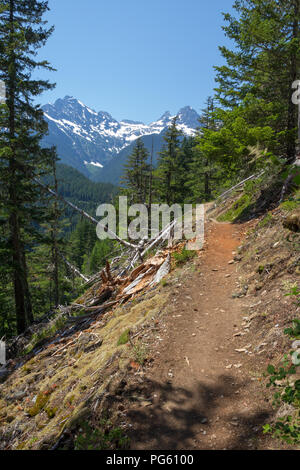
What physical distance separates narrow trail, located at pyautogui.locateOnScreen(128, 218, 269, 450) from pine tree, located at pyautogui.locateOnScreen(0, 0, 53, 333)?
32.2 ft

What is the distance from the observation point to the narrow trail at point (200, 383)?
3373 millimetres

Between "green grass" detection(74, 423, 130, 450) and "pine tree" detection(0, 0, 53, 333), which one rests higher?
"pine tree" detection(0, 0, 53, 333)

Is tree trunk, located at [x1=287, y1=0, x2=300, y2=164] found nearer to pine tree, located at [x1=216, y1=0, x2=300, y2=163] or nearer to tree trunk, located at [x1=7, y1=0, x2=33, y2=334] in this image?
pine tree, located at [x1=216, y1=0, x2=300, y2=163]

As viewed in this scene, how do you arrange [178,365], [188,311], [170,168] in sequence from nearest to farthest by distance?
[178,365] < [188,311] < [170,168]

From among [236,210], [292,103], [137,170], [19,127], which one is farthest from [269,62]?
[137,170]

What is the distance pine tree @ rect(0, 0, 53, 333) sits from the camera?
11852 mm

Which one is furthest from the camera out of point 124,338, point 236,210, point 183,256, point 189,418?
point 236,210

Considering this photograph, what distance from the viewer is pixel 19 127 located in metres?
12.9

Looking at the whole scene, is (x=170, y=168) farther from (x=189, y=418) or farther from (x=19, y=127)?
(x=189, y=418)

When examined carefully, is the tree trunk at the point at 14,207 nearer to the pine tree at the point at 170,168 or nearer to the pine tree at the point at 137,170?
the pine tree at the point at 170,168

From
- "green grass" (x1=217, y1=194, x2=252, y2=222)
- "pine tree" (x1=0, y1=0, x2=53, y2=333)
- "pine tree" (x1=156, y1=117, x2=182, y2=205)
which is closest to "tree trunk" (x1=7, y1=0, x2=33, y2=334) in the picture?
"pine tree" (x1=0, y1=0, x2=53, y2=333)

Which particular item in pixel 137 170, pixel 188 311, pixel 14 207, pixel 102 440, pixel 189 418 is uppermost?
pixel 137 170

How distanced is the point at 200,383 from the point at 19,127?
13540 millimetres
